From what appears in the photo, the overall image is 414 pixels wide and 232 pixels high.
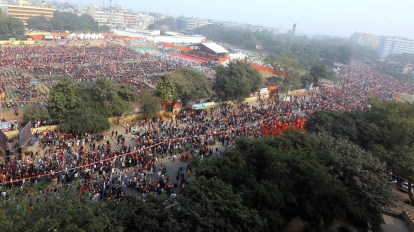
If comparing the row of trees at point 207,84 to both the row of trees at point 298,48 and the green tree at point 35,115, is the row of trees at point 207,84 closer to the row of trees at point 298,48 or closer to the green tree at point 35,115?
the green tree at point 35,115

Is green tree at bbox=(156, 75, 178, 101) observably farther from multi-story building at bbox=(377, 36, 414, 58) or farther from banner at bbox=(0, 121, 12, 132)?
multi-story building at bbox=(377, 36, 414, 58)

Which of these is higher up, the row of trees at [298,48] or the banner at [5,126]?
the banner at [5,126]

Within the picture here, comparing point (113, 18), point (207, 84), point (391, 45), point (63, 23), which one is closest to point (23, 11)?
point (63, 23)

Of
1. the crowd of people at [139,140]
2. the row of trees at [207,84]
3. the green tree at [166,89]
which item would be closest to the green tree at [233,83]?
the row of trees at [207,84]

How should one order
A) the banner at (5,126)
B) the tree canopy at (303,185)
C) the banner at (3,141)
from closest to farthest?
the tree canopy at (303,185)
the banner at (3,141)
the banner at (5,126)

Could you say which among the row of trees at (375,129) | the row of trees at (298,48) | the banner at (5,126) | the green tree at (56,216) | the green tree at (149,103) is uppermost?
the green tree at (56,216)

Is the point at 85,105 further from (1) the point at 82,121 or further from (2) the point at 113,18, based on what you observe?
(2) the point at 113,18

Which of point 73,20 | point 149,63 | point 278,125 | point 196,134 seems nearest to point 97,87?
point 196,134
